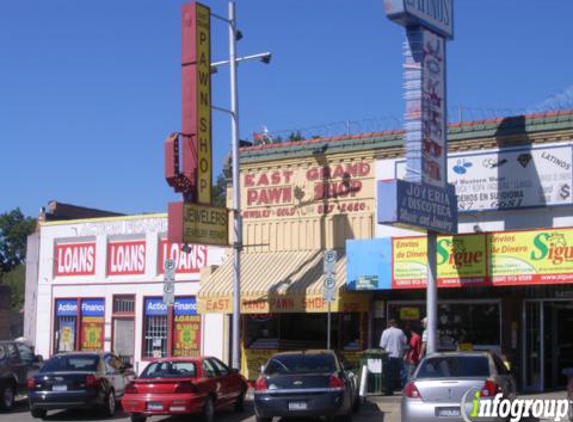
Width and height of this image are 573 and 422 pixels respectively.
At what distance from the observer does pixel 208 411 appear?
18344 millimetres

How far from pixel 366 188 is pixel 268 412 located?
891 cm

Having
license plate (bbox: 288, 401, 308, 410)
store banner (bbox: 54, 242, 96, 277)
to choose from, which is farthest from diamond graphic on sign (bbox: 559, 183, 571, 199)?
store banner (bbox: 54, 242, 96, 277)

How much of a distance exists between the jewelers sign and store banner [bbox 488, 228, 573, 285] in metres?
1.61

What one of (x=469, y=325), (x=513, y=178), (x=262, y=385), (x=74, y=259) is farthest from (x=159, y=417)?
(x=74, y=259)

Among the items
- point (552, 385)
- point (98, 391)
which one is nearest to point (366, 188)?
point (552, 385)

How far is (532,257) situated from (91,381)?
9.77 m

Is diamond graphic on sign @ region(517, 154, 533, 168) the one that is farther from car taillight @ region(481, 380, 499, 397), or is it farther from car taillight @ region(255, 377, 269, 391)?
car taillight @ region(255, 377, 269, 391)

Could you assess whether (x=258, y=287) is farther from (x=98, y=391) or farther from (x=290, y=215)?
(x=98, y=391)

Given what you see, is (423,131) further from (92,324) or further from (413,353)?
(92,324)

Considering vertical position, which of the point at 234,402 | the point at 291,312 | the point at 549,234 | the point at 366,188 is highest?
the point at 366,188

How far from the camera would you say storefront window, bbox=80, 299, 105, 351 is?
30547 mm

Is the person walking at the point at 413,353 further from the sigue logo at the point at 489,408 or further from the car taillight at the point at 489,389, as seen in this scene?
the car taillight at the point at 489,389

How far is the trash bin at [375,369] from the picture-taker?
68.6 feet

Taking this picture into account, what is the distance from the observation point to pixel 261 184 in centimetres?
2623
